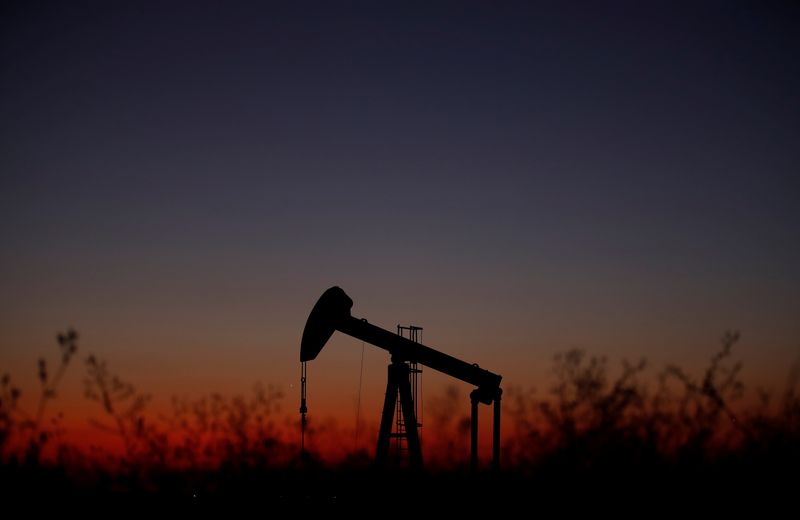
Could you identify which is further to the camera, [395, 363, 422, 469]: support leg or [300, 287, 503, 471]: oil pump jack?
[395, 363, 422, 469]: support leg

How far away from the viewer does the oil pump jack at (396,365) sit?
54.3 ft

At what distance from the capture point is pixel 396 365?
1756 centimetres

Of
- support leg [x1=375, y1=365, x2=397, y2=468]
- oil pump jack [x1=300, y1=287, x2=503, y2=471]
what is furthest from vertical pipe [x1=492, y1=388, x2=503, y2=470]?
support leg [x1=375, y1=365, x2=397, y2=468]

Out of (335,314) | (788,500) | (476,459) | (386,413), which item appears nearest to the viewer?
(788,500)

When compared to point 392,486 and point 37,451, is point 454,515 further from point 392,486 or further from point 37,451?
point 37,451

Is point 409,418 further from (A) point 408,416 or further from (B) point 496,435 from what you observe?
(B) point 496,435

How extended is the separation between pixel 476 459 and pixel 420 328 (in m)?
3.73

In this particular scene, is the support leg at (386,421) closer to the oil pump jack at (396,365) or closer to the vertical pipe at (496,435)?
the oil pump jack at (396,365)

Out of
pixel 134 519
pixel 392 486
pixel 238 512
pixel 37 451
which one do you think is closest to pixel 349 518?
pixel 392 486

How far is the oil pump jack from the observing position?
16547 mm

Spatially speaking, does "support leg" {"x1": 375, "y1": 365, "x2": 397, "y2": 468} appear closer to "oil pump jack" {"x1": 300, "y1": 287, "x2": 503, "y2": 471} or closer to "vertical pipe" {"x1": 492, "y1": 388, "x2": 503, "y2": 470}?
"oil pump jack" {"x1": 300, "y1": 287, "x2": 503, "y2": 471}

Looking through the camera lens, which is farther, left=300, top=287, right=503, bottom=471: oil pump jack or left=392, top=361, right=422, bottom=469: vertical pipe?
left=392, top=361, right=422, bottom=469: vertical pipe

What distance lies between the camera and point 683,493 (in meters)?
18.1

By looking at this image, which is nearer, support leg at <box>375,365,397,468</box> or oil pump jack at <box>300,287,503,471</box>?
oil pump jack at <box>300,287,503,471</box>
